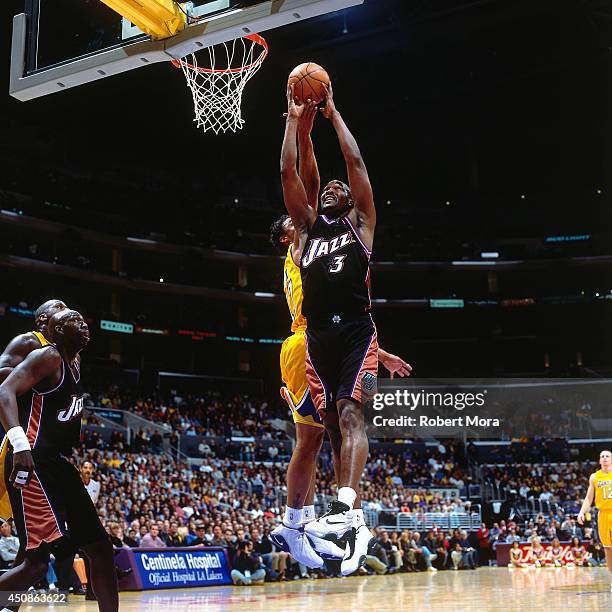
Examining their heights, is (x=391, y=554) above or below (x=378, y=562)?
above

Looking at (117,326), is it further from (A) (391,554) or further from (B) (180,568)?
(B) (180,568)

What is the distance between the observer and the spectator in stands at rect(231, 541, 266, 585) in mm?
15695

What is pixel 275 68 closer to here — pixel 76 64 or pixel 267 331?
pixel 267 331

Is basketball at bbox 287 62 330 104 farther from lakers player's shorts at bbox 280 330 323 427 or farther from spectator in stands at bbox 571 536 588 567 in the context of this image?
spectator in stands at bbox 571 536 588 567

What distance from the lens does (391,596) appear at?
11984 millimetres

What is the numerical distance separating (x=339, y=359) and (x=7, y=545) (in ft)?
35.7

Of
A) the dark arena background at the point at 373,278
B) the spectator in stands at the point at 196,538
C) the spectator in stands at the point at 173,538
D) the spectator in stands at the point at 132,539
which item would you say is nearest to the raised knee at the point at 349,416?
the dark arena background at the point at 373,278

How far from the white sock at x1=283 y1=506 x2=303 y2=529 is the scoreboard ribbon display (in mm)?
10394

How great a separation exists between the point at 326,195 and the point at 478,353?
3373 cm

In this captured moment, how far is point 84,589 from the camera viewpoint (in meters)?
13.5

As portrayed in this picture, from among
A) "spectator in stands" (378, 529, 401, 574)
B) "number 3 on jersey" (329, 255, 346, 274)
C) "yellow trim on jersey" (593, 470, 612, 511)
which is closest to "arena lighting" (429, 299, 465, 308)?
"spectator in stands" (378, 529, 401, 574)

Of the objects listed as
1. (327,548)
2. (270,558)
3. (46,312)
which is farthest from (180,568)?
(327,548)

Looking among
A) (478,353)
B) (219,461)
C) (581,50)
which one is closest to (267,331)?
(478,353)

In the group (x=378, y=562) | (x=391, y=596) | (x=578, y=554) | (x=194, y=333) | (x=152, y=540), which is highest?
(x=194, y=333)
